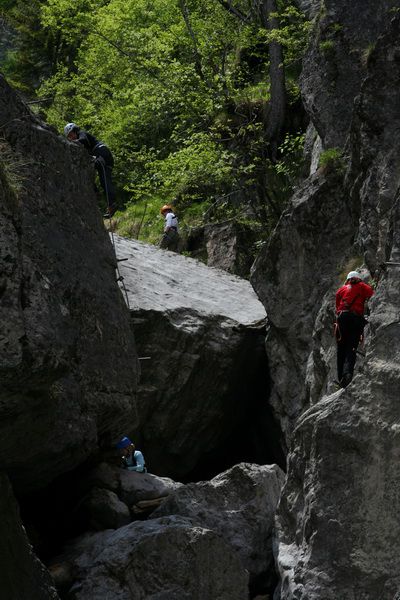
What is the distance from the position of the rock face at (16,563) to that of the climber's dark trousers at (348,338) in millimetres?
6309

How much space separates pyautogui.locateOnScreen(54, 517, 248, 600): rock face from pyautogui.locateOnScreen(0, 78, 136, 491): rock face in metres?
1.55

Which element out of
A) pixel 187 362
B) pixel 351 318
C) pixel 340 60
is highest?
pixel 340 60

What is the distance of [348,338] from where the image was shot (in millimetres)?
17031

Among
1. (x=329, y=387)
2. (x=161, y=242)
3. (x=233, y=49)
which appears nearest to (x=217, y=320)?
(x=329, y=387)

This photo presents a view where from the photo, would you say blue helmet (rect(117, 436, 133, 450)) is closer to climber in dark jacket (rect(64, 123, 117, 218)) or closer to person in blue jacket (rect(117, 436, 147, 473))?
person in blue jacket (rect(117, 436, 147, 473))

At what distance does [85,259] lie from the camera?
17.0 metres

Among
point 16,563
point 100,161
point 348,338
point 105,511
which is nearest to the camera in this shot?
point 16,563

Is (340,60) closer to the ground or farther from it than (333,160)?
farther from it

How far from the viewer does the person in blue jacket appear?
19570 millimetres

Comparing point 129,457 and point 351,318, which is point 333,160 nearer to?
point 351,318

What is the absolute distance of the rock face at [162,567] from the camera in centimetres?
1509

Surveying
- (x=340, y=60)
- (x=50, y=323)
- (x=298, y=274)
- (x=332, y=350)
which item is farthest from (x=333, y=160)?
(x=50, y=323)

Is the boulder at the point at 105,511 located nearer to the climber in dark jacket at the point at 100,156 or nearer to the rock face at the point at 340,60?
the climber in dark jacket at the point at 100,156

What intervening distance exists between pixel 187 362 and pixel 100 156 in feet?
19.4
